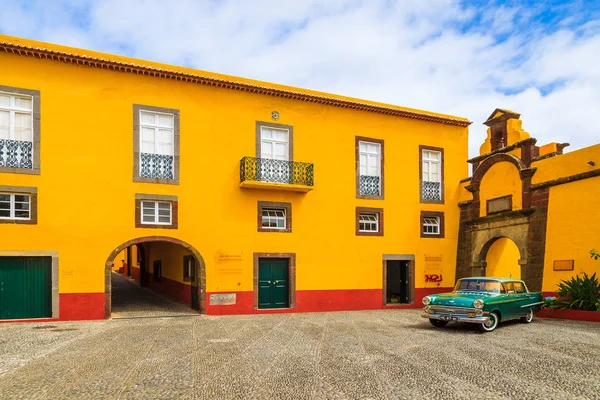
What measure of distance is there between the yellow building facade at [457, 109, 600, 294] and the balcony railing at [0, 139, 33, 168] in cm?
1619

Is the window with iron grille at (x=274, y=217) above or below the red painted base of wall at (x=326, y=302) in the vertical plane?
above

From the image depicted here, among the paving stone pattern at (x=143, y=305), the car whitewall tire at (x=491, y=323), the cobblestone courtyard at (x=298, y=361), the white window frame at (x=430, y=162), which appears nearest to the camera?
the cobblestone courtyard at (x=298, y=361)

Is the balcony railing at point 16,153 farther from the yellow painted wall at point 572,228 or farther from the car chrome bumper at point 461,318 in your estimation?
the yellow painted wall at point 572,228

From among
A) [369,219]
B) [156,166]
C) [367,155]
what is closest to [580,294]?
[369,219]

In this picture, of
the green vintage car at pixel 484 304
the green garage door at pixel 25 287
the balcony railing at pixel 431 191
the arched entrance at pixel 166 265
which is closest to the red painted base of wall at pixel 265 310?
the arched entrance at pixel 166 265

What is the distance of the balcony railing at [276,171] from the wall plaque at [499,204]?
7247 millimetres

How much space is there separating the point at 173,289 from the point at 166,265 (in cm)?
182

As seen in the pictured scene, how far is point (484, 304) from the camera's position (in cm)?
1187

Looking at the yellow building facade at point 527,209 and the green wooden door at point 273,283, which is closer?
the yellow building facade at point 527,209

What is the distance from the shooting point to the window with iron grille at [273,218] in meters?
17.3

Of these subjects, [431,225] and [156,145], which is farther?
[431,225]

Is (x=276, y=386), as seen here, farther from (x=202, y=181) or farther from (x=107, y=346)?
(x=202, y=181)

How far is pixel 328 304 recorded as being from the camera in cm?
1786

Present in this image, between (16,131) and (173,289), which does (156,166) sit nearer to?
(16,131)
